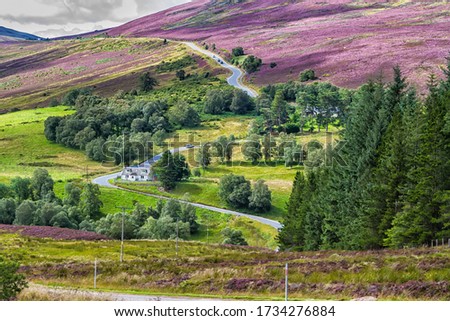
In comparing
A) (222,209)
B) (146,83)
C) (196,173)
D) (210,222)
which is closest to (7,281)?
(210,222)

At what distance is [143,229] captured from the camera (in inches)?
3757

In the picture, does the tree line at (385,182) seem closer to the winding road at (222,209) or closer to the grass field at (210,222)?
the grass field at (210,222)

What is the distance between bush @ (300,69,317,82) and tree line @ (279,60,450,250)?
89.9 meters

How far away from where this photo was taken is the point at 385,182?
50.2m

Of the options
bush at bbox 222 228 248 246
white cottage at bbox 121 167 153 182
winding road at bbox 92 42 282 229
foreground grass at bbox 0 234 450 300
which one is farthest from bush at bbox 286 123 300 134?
foreground grass at bbox 0 234 450 300

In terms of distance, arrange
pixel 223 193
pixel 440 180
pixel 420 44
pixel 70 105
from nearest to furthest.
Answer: pixel 440 180
pixel 223 193
pixel 420 44
pixel 70 105

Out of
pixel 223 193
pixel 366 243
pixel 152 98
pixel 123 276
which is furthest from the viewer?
pixel 152 98

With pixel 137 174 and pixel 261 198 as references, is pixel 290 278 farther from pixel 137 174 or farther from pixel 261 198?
pixel 137 174

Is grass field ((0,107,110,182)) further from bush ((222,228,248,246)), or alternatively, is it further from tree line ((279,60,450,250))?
tree line ((279,60,450,250))

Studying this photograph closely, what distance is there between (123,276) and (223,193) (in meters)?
75.7

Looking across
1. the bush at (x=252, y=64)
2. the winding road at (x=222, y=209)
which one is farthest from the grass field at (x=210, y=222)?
the bush at (x=252, y=64)

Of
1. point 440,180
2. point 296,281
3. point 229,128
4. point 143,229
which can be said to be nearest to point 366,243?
point 440,180

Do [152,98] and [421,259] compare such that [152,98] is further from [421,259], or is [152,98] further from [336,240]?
[421,259]

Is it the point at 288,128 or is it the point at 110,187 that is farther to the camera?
the point at 288,128
